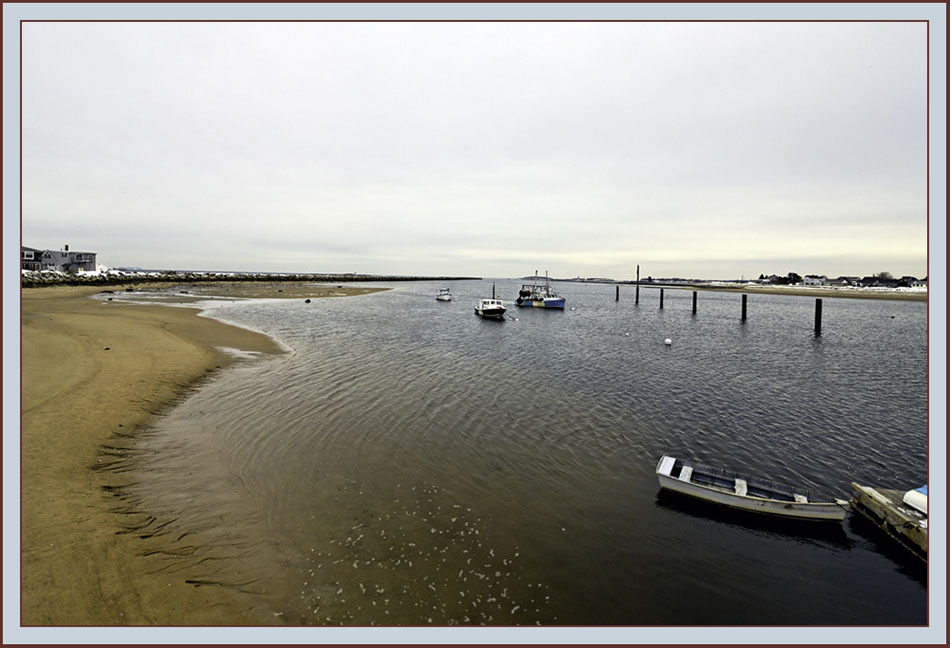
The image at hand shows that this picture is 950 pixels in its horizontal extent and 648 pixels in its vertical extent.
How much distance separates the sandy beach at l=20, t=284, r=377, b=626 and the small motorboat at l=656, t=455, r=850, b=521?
1026 cm

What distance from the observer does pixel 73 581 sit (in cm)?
680

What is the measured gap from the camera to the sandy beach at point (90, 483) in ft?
21.5

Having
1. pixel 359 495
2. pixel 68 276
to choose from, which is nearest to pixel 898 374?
pixel 359 495

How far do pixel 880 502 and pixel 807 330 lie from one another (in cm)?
4900

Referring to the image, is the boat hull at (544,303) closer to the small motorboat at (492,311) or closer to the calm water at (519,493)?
the small motorboat at (492,311)

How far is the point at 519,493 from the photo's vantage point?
36.3 feet

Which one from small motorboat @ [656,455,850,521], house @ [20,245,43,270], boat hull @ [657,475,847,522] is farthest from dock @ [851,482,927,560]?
house @ [20,245,43,270]

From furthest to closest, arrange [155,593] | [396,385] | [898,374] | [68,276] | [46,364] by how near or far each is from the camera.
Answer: [68,276], [898,374], [396,385], [46,364], [155,593]

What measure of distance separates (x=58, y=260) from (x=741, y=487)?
135743 mm

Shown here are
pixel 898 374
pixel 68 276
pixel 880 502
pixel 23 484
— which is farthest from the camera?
pixel 68 276

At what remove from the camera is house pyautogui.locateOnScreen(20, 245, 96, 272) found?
87625 millimetres

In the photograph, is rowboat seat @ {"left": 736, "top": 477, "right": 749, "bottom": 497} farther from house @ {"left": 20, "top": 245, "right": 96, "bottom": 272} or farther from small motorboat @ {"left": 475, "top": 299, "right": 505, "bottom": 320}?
house @ {"left": 20, "top": 245, "right": 96, "bottom": 272}

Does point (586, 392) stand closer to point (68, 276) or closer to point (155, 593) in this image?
point (155, 593)

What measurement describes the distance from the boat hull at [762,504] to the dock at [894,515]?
96 centimetres
